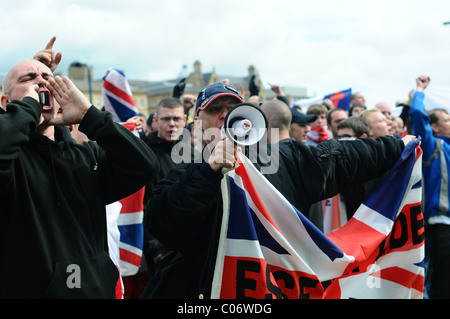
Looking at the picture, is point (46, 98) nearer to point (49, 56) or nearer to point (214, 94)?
point (49, 56)

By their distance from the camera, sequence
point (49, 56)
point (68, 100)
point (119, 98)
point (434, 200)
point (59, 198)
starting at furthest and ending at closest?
point (119, 98) → point (434, 200) → point (49, 56) → point (68, 100) → point (59, 198)

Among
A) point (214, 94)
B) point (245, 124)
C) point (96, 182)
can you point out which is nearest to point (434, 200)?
point (214, 94)

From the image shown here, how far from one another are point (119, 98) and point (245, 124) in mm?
3794

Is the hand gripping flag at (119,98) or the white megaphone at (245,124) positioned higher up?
the hand gripping flag at (119,98)

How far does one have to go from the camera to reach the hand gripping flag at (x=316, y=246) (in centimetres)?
276

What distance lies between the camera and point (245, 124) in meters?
2.58

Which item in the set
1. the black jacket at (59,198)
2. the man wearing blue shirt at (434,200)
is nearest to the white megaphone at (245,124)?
the black jacket at (59,198)

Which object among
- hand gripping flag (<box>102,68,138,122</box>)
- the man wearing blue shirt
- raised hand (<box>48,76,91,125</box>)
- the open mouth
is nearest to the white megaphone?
raised hand (<box>48,76,91,125</box>)

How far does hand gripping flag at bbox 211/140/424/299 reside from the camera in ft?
9.04

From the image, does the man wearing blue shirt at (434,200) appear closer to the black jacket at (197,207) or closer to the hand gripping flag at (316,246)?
the hand gripping flag at (316,246)

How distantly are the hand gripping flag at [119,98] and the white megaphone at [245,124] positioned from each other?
11.8 feet
